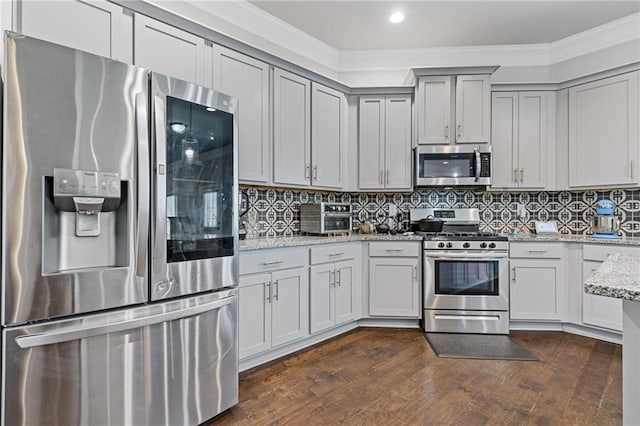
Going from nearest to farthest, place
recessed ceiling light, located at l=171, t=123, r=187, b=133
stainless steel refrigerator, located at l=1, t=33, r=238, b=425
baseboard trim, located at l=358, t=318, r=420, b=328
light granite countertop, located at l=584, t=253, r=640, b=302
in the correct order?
light granite countertop, located at l=584, t=253, r=640, b=302, stainless steel refrigerator, located at l=1, t=33, r=238, b=425, recessed ceiling light, located at l=171, t=123, r=187, b=133, baseboard trim, located at l=358, t=318, r=420, b=328

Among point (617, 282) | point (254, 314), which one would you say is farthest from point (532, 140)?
point (254, 314)

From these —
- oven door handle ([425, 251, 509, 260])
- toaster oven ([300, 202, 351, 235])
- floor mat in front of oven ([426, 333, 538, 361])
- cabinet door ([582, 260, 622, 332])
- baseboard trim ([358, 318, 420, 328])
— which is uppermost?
toaster oven ([300, 202, 351, 235])

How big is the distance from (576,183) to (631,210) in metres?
0.56

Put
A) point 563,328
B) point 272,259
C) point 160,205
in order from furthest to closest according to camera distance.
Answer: point 563,328
point 272,259
point 160,205

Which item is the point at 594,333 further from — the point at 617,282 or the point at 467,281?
the point at 617,282

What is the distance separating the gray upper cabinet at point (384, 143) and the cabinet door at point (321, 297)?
1.12m

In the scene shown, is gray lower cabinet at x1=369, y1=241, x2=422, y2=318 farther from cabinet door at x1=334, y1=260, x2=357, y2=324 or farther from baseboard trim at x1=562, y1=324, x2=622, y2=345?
baseboard trim at x1=562, y1=324, x2=622, y2=345

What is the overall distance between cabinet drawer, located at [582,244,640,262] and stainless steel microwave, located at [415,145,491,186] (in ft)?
3.36

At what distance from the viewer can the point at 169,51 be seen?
7.64 feet

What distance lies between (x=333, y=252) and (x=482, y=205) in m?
1.91

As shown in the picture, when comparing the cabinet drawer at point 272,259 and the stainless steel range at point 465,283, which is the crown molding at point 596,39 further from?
the cabinet drawer at point 272,259

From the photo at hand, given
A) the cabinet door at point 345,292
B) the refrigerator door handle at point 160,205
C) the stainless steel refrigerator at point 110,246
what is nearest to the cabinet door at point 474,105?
the cabinet door at point 345,292

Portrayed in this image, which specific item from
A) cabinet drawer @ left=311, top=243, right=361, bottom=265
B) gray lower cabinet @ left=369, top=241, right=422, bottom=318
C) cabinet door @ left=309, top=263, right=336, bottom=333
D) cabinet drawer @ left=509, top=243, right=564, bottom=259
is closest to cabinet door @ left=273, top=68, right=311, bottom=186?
cabinet drawer @ left=311, top=243, right=361, bottom=265

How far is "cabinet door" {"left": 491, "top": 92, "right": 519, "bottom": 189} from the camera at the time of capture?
374cm
